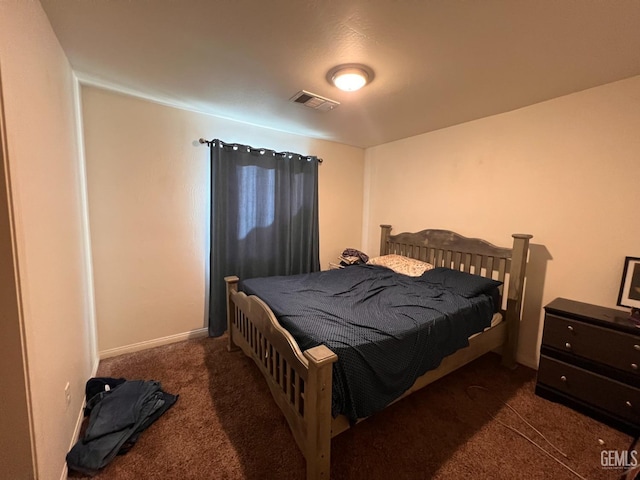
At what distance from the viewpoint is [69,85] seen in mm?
1860

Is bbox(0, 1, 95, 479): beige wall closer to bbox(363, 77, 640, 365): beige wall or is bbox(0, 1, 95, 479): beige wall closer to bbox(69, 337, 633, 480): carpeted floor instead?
bbox(69, 337, 633, 480): carpeted floor

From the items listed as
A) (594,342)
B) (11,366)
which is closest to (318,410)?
(11,366)

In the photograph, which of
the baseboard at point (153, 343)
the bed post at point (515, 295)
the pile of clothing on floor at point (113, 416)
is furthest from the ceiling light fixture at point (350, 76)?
the baseboard at point (153, 343)

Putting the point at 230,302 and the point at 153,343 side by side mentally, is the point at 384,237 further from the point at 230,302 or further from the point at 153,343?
the point at 153,343

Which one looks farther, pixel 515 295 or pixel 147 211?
pixel 147 211

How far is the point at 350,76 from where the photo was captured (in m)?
1.82

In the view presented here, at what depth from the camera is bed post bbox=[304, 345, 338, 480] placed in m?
1.15

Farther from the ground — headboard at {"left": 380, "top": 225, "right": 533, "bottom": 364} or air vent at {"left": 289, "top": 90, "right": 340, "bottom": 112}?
air vent at {"left": 289, "top": 90, "right": 340, "bottom": 112}

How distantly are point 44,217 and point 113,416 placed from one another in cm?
127

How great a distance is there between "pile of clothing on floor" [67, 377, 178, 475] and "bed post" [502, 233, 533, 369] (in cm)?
280

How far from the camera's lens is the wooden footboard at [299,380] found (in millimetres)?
1169

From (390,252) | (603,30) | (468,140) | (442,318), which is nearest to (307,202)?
(390,252)

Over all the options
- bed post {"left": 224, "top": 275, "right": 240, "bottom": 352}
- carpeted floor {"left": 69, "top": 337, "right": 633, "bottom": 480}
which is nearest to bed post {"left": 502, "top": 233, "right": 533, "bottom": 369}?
carpeted floor {"left": 69, "top": 337, "right": 633, "bottom": 480}

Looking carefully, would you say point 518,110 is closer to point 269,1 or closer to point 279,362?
point 269,1
